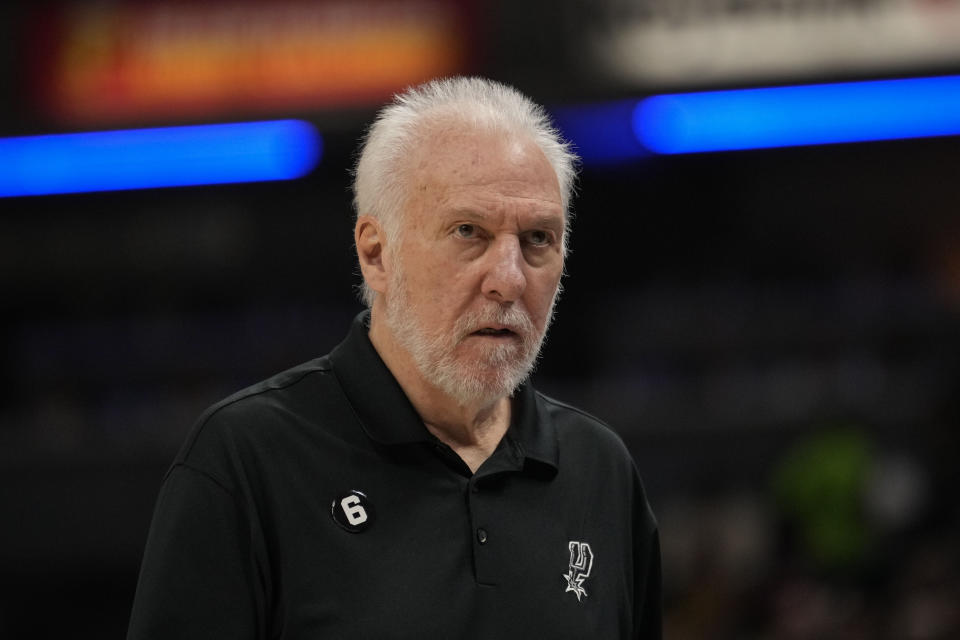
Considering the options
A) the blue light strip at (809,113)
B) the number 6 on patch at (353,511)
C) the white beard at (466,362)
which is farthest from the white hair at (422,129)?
the blue light strip at (809,113)

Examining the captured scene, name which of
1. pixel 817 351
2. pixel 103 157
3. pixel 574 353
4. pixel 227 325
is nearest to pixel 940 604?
pixel 817 351

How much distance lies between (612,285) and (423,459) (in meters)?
6.40

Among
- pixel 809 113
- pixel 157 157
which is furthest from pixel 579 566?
pixel 157 157

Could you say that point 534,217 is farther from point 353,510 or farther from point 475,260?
point 353,510

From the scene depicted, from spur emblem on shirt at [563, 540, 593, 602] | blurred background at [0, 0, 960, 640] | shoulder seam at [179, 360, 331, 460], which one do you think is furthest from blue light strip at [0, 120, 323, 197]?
spur emblem on shirt at [563, 540, 593, 602]

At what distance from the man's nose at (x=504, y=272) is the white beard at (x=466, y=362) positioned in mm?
25

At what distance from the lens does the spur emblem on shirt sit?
1.94 metres

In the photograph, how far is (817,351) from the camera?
750 centimetres

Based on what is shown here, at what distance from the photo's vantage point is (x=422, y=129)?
194 cm

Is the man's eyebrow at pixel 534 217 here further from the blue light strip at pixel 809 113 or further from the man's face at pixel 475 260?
the blue light strip at pixel 809 113

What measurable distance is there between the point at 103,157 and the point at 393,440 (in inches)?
185

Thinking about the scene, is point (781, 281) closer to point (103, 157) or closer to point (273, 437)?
point (103, 157)

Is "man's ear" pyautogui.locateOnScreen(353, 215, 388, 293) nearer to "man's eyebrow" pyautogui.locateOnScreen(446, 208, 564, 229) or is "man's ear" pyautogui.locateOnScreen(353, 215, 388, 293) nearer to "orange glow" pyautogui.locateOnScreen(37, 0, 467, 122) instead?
"man's eyebrow" pyautogui.locateOnScreen(446, 208, 564, 229)

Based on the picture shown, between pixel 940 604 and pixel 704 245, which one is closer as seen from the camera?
pixel 940 604
